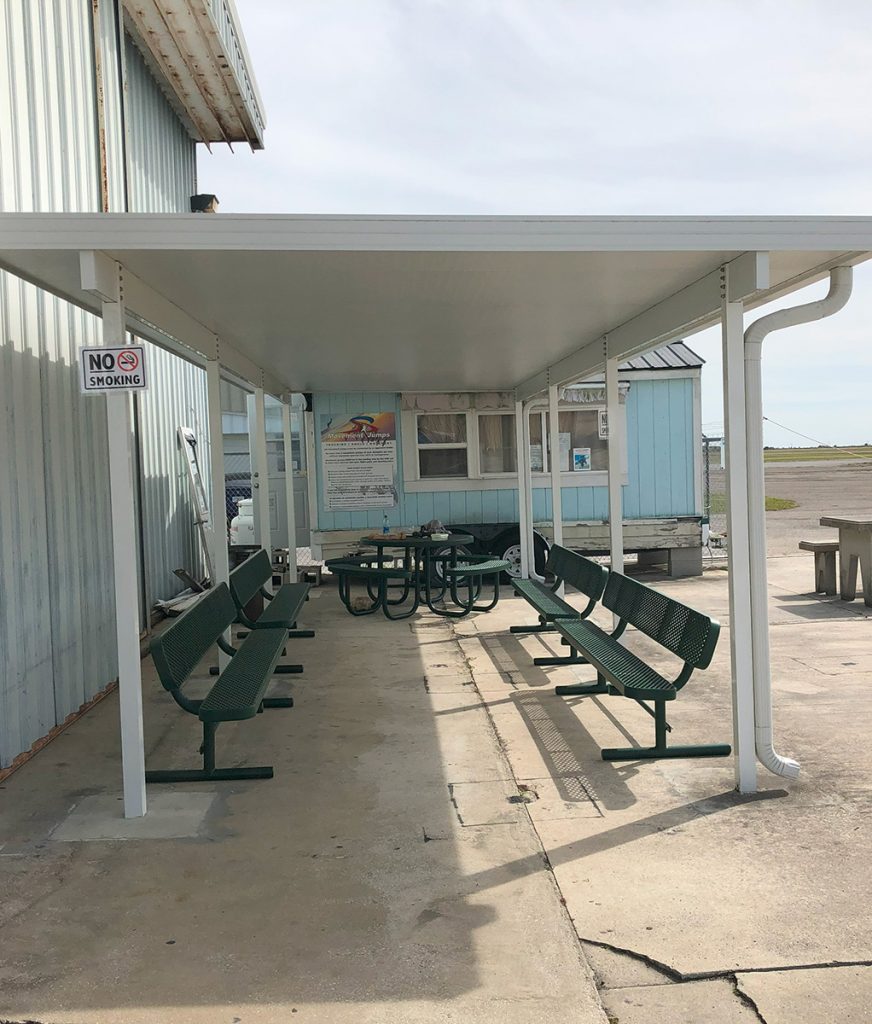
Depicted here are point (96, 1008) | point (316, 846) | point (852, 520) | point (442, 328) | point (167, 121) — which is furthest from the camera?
point (167, 121)

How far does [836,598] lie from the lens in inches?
403

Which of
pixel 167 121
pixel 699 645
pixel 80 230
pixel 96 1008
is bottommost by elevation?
pixel 96 1008

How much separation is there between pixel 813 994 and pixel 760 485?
2.51 meters

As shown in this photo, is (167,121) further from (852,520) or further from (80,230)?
(852,520)

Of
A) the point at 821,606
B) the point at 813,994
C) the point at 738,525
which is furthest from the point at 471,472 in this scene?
the point at 813,994

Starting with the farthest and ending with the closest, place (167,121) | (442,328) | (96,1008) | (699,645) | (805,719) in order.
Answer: (167,121) → (442,328) → (805,719) → (699,645) → (96,1008)

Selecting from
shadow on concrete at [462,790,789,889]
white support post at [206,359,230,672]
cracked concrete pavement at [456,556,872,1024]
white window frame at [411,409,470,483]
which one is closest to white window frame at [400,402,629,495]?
white window frame at [411,409,470,483]

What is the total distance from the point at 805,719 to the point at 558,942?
3.12 m

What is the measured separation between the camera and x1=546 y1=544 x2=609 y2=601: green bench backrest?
7.02m

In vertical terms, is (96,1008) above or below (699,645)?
below

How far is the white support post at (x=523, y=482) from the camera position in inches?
418

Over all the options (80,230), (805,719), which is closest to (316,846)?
(80,230)

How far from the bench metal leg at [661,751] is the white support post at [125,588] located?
239 centimetres

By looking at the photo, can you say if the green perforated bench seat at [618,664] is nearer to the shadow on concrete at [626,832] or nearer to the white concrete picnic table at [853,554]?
the shadow on concrete at [626,832]
